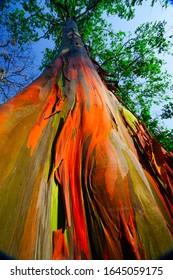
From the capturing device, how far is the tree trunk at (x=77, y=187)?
0.74 metres

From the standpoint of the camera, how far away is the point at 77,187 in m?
0.91

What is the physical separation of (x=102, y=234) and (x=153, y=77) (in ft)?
24.9

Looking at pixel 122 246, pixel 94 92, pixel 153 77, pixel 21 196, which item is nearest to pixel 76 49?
pixel 94 92

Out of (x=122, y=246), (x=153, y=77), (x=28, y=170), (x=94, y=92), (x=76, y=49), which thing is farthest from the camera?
(x=153, y=77)

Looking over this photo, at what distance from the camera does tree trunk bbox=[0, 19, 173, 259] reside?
741 millimetres

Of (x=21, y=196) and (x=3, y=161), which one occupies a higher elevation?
(x=3, y=161)

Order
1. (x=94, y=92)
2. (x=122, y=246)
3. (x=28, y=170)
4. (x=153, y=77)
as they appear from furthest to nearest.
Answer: (x=153, y=77), (x=94, y=92), (x=28, y=170), (x=122, y=246)

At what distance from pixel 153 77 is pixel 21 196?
7590 millimetres

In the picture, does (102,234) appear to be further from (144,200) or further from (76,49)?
(76,49)
